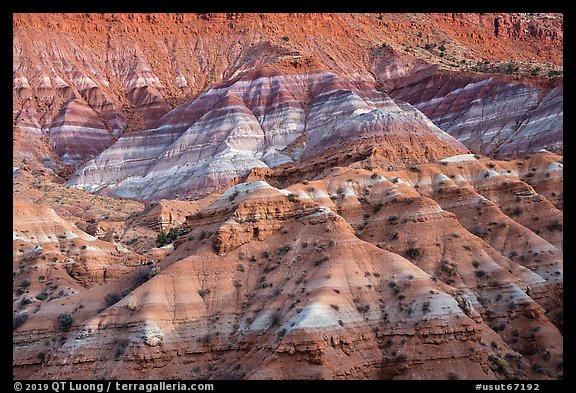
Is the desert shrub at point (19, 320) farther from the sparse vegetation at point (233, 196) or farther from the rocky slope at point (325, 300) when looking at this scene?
the sparse vegetation at point (233, 196)

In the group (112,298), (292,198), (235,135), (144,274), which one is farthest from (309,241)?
(235,135)

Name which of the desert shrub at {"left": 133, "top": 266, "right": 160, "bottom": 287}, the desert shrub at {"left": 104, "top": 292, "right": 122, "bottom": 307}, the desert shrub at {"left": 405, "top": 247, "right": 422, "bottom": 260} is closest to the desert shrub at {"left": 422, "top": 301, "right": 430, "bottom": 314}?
the desert shrub at {"left": 405, "top": 247, "right": 422, "bottom": 260}

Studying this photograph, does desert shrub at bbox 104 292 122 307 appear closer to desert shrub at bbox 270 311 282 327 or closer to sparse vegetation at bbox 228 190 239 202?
sparse vegetation at bbox 228 190 239 202

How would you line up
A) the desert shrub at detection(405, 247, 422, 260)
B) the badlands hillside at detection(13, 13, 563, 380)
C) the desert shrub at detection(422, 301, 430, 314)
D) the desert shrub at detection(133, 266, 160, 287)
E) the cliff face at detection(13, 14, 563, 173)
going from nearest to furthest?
the badlands hillside at detection(13, 13, 563, 380), the desert shrub at detection(422, 301, 430, 314), the desert shrub at detection(133, 266, 160, 287), the desert shrub at detection(405, 247, 422, 260), the cliff face at detection(13, 14, 563, 173)

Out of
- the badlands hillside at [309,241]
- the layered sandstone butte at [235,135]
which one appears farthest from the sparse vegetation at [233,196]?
the layered sandstone butte at [235,135]

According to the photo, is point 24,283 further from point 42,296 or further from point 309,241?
point 309,241

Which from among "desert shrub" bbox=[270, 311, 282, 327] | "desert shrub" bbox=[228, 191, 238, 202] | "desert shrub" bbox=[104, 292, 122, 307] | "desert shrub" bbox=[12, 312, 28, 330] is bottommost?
"desert shrub" bbox=[12, 312, 28, 330]

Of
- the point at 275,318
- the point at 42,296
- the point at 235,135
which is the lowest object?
the point at 235,135
